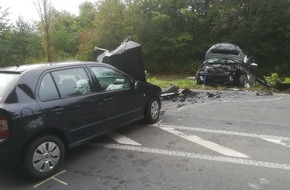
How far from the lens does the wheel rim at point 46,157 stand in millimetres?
4348

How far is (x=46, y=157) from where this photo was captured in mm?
4465

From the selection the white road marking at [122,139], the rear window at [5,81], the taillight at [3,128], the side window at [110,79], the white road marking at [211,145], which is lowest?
the white road marking at [211,145]

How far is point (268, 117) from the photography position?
7449mm

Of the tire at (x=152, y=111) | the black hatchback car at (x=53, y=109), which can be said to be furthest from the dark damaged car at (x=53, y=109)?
the tire at (x=152, y=111)

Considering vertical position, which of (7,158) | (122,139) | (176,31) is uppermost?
(176,31)

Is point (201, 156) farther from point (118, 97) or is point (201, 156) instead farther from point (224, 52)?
point (224, 52)

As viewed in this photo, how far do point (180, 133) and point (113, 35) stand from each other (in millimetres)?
21270

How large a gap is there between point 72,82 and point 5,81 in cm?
101

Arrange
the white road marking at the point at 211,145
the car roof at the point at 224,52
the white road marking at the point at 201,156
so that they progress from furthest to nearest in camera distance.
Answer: the car roof at the point at 224,52 < the white road marking at the point at 211,145 < the white road marking at the point at 201,156

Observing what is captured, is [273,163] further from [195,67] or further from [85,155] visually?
[195,67]

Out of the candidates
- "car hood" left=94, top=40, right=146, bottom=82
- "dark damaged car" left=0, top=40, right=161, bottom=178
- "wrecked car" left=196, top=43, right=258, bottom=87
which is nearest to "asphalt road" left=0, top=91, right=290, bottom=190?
"dark damaged car" left=0, top=40, right=161, bottom=178

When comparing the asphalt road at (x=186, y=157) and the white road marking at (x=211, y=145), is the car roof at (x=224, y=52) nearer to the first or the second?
the asphalt road at (x=186, y=157)

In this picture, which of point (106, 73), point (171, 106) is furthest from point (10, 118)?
point (171, 106)

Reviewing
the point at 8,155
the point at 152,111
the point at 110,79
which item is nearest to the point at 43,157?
the point at 8,155
